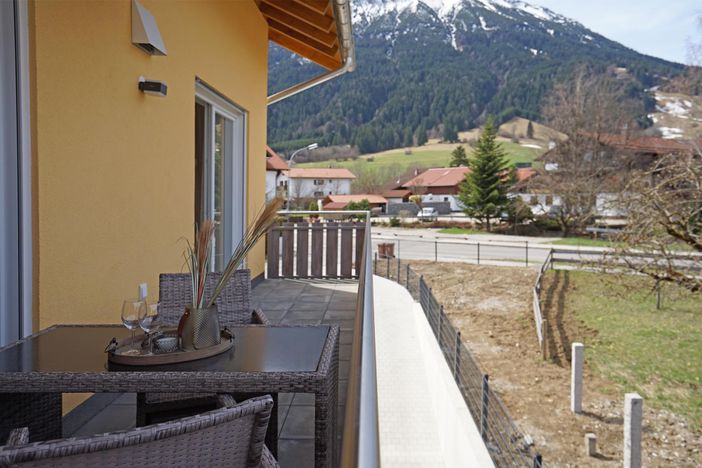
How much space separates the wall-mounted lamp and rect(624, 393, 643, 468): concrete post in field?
8267mm

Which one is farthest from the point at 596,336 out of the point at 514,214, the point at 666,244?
the point at 514,214

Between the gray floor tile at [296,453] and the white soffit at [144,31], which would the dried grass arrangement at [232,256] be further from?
the white soffit at [144,31]

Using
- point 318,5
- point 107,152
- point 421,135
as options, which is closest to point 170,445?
point 107,152

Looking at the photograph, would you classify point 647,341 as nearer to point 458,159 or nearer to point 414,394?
point 414,394

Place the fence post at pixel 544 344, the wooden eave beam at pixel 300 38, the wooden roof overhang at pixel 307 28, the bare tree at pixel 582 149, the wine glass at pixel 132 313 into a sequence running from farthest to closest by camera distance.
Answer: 1. the bare tree at pixel 582 149
2. the fence post at pixel 544 344
3. the wooden eave beam at pixel 300 38
4. the wooden roof overhang at pixel 307 28
5. the wine glass at pixel 132 313

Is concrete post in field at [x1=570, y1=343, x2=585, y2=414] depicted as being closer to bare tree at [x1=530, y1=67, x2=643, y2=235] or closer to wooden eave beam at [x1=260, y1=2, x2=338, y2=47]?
wooden eave beam at [x1=260, y1=2, x2=338, y2=47]

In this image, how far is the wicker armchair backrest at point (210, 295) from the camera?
265cm

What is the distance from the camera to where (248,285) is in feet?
9.21

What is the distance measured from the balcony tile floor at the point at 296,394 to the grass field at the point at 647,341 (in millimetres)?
7416

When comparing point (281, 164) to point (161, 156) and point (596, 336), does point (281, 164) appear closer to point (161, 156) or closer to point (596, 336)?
point (596, 336)

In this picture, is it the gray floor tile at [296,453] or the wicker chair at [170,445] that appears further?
the gray floor tile at [296,453]

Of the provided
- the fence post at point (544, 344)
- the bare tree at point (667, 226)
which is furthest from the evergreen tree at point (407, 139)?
the bare tree at point (667, 226)

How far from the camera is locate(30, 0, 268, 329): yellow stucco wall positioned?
247 cm

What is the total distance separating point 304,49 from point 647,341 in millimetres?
11757
